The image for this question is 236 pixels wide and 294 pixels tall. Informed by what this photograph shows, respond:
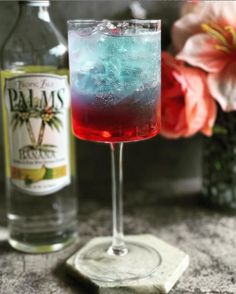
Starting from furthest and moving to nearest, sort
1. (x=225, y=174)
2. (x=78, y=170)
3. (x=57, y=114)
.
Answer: (x=78, y=170) < (x=225, y=174) < (x=57, y=114)

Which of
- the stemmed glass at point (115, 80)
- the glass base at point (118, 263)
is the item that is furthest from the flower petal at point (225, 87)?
the glass base at point (118, 263)

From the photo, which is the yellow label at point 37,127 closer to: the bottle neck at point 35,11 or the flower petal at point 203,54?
the bottle neck at point 35,11

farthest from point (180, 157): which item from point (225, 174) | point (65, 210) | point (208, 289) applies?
point (208, 289)

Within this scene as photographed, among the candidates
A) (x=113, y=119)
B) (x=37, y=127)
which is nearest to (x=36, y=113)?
(x=37, y=127)

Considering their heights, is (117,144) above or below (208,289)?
above

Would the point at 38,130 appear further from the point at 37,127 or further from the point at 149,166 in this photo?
the point at 149,166

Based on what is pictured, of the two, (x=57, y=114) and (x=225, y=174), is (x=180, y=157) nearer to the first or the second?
(x=225, y=174)

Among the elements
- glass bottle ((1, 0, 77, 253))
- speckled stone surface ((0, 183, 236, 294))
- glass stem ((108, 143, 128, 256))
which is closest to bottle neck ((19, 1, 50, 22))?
glass bottle ((1, 0, 77, 253))
